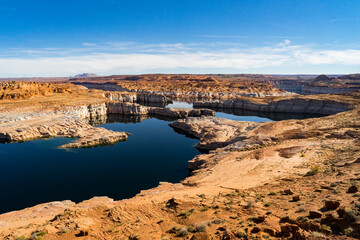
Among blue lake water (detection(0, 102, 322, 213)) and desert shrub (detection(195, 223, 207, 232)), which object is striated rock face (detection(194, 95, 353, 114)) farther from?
desert shrub (detection(195, 223, 207, 232))

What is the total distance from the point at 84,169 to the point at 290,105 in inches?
3307

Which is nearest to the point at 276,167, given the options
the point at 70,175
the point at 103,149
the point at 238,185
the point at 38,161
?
the point at 238,185

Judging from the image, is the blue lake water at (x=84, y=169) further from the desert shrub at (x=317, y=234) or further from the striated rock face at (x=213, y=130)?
the desert shrub at (x=317, y=234)

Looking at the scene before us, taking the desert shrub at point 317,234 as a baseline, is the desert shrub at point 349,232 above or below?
above

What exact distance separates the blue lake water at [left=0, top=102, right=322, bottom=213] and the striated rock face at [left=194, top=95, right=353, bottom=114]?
57847 mm

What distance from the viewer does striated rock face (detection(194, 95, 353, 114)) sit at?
74.5 meters

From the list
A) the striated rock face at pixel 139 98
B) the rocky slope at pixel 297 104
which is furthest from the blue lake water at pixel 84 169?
the striated rock face at pixel 139 98

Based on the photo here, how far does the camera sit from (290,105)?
286 ft

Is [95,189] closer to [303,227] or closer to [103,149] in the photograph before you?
[103,149]

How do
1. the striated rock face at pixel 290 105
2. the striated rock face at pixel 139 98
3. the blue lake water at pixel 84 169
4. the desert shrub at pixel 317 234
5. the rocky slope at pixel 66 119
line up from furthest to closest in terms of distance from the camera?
1. the striated rock face at pixel 139 98
2. the striated rock face at pixel 290 105
3. the rocky slope at pixel 66 119
4. the blue lake water at pixel 84 169
5. the desert shrub at pixel 317 234

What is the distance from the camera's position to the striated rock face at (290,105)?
74.5m

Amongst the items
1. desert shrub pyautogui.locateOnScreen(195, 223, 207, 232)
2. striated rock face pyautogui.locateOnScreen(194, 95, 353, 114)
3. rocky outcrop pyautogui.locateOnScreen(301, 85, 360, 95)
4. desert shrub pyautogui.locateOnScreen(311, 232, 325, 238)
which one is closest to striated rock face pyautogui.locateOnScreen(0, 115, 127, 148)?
desert shrub pyautogui.locateOnScreen(195, 223, 207, 232)

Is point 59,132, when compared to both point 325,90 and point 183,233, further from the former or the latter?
point 325,90

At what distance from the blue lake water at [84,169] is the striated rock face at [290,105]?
5785 cm
